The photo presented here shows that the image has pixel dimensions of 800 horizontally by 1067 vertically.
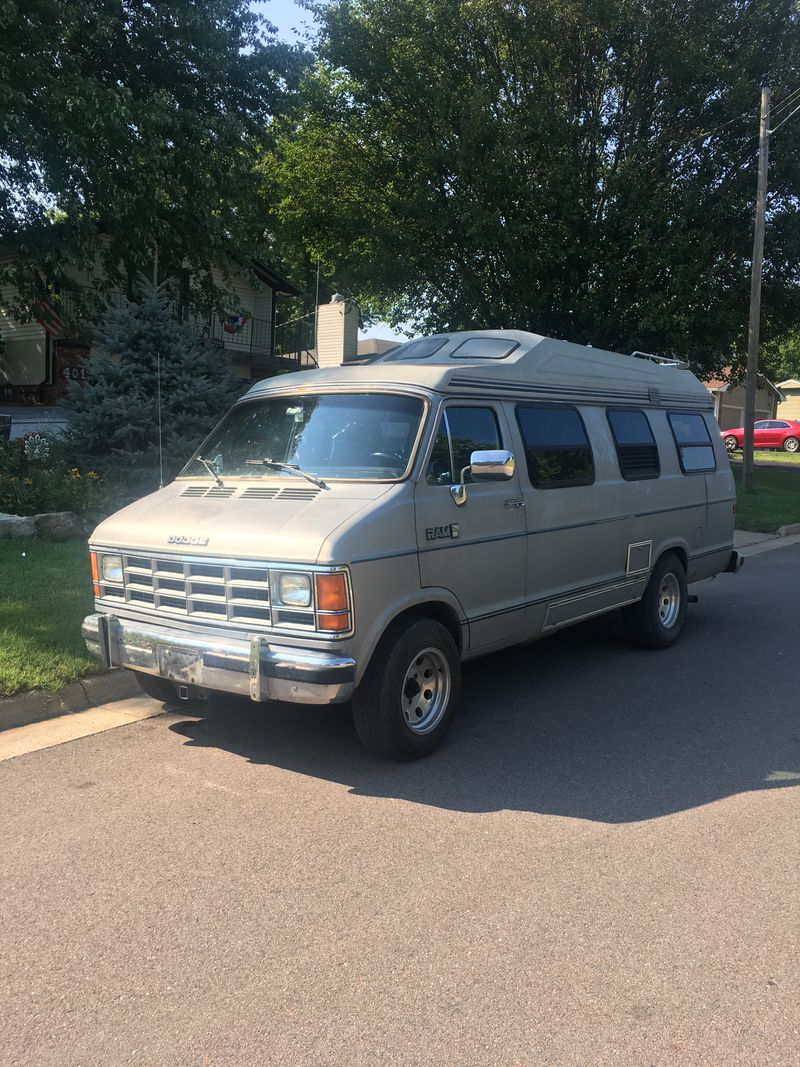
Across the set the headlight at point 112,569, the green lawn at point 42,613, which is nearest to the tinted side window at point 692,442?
the headlight at point 112,569

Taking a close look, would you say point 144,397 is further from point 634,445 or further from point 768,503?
point 768,503

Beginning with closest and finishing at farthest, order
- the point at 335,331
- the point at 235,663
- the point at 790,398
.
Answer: the point at 235,663 → the point at 335,331 → the point at 790,398

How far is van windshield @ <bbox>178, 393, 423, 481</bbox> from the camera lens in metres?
5.08

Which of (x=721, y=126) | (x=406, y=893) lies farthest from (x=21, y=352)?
(x=406, y=893)

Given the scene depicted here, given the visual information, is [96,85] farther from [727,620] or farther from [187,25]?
[727,620]

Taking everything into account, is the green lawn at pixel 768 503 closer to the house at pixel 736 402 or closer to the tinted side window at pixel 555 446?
the tinted side window at pixel 555 446

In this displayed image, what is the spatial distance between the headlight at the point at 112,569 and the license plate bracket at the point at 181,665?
65cm

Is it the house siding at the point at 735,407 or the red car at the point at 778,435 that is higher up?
the house siding at the point at 735,407

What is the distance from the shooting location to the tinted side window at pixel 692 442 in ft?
25.6

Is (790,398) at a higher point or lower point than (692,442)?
higher

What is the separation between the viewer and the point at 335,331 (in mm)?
22266

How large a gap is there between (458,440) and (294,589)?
1.51 meters

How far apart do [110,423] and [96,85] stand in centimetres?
472

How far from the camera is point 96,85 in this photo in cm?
1225
